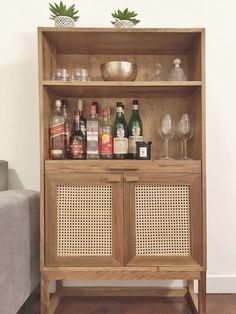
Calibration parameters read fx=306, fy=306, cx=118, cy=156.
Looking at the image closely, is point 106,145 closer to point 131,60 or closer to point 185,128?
point 185,128

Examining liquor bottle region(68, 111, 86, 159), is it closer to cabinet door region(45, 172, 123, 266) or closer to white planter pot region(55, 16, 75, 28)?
cabinet door region(45, 172, 123, 266)

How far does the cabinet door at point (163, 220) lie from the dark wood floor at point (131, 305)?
35 centimetres

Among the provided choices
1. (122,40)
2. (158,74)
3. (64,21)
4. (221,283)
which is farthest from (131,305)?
(64,21)

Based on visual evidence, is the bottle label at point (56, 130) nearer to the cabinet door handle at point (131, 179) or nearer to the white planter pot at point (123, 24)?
the cabinet door handle at point (131, 179)

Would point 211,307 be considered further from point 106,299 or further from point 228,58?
point 228,58

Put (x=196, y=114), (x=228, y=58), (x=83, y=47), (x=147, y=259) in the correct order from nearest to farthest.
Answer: (x=147, y=259)
(x=196, y=114)
(x=83, y=47)
(x=228, y=58)

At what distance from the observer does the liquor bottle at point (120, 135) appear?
1.60 m

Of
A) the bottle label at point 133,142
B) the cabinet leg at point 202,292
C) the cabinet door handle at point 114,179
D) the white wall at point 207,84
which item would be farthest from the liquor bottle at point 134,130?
the cabinet leg at point 202,292

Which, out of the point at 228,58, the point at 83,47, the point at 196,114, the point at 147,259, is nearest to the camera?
the point at 147,259

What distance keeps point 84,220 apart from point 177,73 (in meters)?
0.92

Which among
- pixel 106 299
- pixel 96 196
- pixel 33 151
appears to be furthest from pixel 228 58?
pixel 106 299

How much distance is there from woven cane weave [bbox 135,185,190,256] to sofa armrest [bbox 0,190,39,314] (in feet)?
1.71

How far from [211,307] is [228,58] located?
1.42 metres

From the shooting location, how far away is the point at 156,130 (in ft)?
5.94
